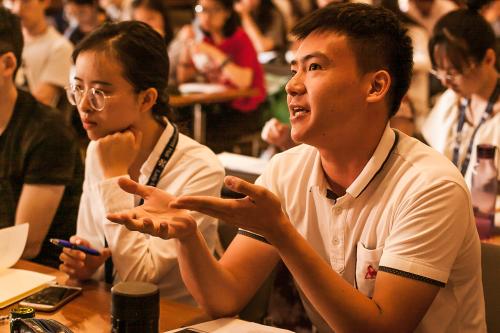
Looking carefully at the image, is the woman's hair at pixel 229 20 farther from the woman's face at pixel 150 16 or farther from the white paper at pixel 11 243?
the white paper at pixel 11 243

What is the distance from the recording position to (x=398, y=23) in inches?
65.1

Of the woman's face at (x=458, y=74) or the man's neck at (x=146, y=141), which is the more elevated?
the woman's face at (x=458, y=74)

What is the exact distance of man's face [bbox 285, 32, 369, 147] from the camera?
1.57 meters

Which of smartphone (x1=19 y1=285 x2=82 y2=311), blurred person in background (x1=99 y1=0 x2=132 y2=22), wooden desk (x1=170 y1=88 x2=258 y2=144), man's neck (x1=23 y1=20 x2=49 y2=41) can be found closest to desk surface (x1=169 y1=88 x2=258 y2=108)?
wooden desk (x1=170 y1=88 x2=258 y2=144)

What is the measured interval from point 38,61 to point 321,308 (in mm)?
3332

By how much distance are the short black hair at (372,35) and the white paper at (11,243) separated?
33.5 inches

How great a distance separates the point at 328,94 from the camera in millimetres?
1564

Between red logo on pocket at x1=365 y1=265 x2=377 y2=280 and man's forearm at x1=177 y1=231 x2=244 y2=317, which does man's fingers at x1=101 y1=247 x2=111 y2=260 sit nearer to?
man's forearm at x1=177 y1=231 x2=244 y2=317

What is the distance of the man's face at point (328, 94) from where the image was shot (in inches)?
61.7

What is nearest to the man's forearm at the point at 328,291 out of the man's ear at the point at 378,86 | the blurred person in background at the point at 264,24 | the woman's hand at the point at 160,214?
the woman's hand at the point at 160,214

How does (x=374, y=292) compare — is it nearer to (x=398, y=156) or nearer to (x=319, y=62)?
(x=398, y=156)

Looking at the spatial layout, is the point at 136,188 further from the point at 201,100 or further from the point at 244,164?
the point at 201,100

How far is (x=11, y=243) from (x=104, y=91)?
467 mm

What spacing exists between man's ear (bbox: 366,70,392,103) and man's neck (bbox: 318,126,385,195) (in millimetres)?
81
